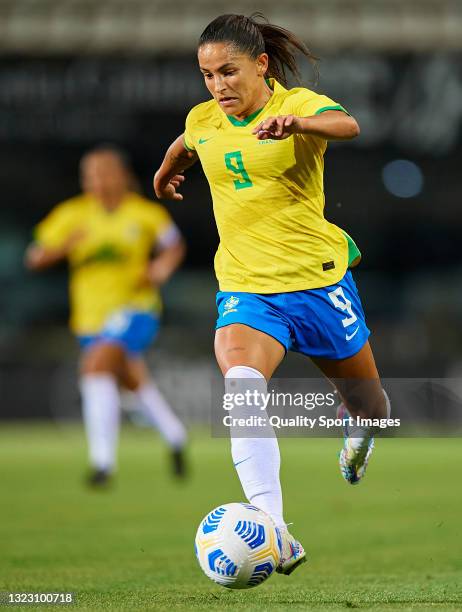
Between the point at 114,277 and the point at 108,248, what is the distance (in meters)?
0.27

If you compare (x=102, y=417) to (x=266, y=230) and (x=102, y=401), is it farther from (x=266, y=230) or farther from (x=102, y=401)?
(x=266, y=230)

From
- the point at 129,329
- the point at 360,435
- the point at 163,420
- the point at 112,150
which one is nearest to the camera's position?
the point at 360,435

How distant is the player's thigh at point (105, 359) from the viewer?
10367 millimetres

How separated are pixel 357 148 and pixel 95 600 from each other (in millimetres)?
13735

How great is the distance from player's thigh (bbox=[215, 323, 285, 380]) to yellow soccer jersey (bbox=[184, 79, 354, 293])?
0.61 feet

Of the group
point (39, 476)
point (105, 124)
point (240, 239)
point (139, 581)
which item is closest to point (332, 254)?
point (240, 239)

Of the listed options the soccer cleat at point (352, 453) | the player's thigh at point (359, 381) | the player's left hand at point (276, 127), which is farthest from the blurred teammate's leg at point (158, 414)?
the player's left hand at point (276, 127)

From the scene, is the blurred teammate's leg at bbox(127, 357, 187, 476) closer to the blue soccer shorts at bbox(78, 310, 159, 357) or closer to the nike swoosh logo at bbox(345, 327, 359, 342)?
the blue soccer shorts at bbox(78, 310, 159, 357)

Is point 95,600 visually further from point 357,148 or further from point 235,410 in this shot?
point 357,148

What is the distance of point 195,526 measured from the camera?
7.04m

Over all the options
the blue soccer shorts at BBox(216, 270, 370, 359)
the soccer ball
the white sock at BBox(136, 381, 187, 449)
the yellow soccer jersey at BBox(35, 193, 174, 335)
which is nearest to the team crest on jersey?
the blue soccer shorts at BBox(216, 270, 370, 359)

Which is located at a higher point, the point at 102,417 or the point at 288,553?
the point at 288,553

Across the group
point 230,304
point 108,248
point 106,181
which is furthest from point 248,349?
point 106,181

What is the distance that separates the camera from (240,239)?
14.9 ft
